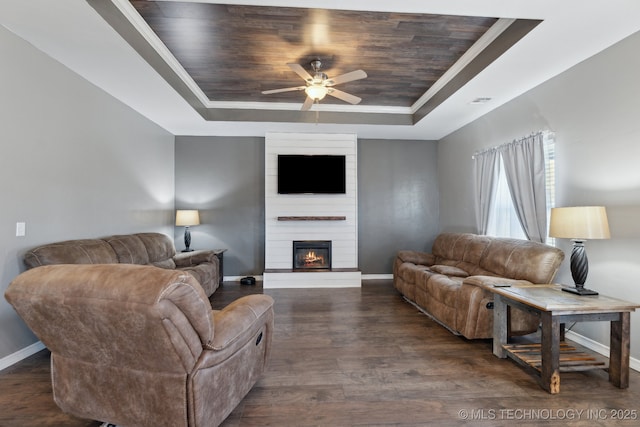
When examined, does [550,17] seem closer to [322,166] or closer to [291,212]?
[322,166]

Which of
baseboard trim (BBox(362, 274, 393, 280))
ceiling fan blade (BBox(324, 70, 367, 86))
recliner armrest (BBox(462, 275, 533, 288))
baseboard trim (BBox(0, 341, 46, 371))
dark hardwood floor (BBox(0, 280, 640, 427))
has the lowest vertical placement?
baseboard trim (BBox(362, 274, 393, 280))

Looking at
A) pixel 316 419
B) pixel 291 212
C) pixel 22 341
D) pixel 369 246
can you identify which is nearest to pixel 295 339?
pixel 316 419

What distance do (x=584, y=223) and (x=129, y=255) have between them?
4533 millimetres

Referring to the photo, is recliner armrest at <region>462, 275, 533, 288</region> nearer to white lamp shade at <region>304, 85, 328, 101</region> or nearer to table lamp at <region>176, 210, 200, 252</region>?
white lamp shade at <region>304, 85, 328, 101</region>

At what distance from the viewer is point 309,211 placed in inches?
232

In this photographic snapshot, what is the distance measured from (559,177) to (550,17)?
5.47ft

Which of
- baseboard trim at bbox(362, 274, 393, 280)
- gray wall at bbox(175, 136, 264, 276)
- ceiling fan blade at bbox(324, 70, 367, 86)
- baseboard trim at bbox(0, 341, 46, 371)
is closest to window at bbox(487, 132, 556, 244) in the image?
baseboard trim at bbox(362, 274, 393, 280)

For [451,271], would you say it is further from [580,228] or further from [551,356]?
[551,356]

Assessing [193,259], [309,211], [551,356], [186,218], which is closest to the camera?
[551,356]

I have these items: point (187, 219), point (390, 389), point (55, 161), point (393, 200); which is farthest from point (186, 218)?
point (390, 389)

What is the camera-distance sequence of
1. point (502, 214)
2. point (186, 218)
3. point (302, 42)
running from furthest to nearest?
point (186, 218), point (502, 214), point (302, 42)

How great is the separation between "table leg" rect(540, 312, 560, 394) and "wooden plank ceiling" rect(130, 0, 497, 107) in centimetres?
261

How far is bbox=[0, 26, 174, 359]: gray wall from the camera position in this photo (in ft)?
8.59

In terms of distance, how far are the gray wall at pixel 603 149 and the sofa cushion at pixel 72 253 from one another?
4.75 metres
